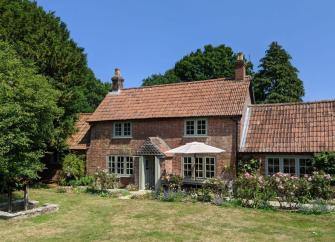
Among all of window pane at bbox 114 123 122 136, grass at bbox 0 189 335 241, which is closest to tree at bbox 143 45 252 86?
window pane at bbox 114 123 122 136

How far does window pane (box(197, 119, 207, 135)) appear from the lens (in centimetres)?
2464

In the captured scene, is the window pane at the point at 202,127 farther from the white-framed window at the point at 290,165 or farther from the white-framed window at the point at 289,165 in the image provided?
the white-framed window at the point at 289,165

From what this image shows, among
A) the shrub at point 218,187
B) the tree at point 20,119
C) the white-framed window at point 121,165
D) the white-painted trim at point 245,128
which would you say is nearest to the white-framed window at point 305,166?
the white-painted trim at point 245,128

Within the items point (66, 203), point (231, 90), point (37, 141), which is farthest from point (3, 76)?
point (231, 90)

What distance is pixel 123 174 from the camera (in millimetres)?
27047

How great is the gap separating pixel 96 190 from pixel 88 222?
9.07 meters

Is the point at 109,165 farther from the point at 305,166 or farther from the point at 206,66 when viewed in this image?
the point at 206,66

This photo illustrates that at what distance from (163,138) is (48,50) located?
10.7 meters

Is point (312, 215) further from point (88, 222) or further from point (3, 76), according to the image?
point (3, 76)

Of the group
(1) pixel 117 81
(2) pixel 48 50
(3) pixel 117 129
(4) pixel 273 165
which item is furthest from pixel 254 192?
(2) pixel 48 50

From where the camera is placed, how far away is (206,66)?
5406 centimetres

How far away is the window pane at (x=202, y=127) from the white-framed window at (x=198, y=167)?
178cm

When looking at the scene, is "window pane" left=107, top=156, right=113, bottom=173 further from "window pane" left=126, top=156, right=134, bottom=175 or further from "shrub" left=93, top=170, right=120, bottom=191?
"shrub" left=93, top=170, right=120, bottom=191

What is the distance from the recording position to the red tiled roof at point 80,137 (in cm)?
2962
